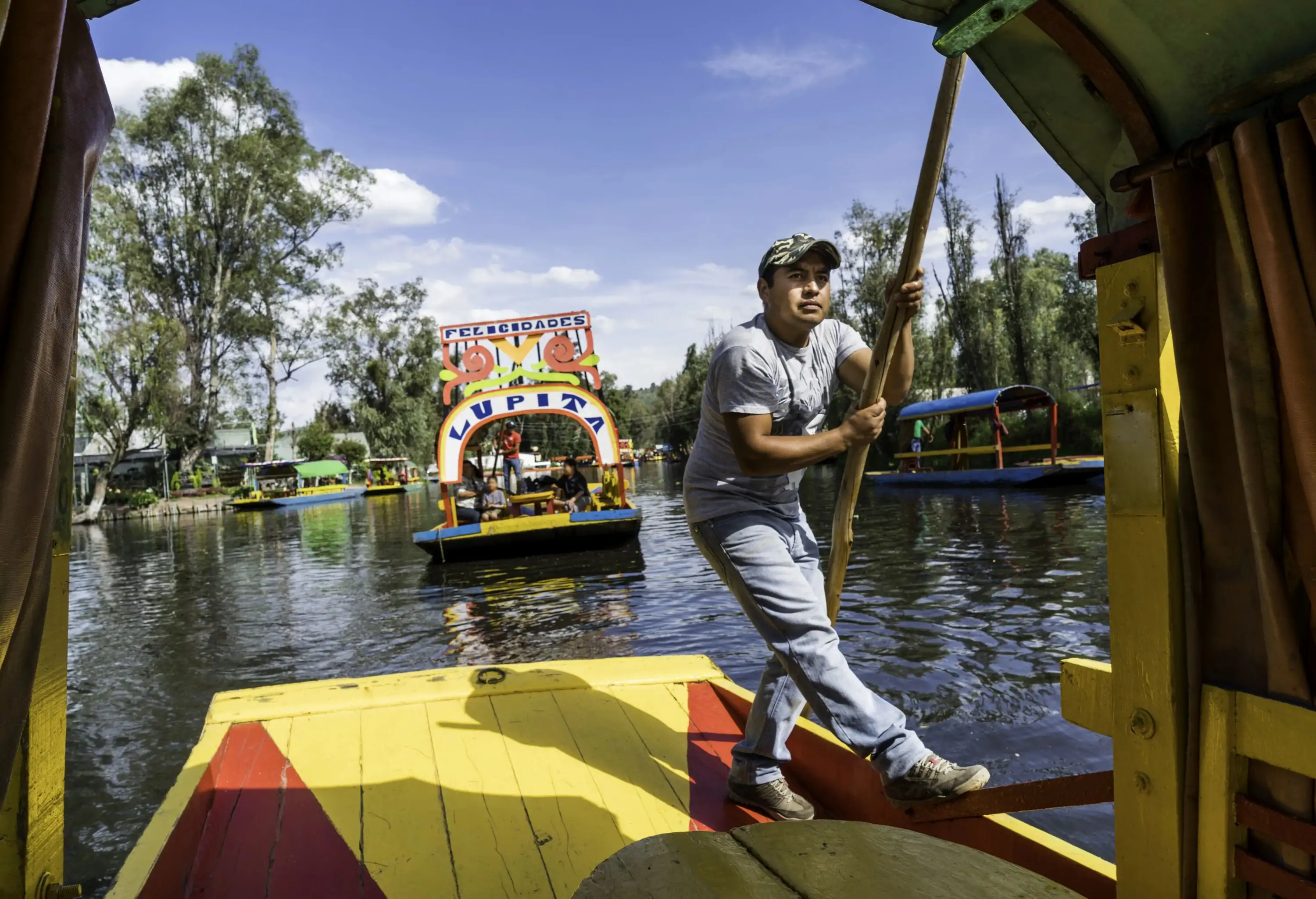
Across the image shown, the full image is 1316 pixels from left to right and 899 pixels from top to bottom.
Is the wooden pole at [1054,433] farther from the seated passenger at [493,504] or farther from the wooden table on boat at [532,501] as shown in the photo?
the seated passenger at [493,504]

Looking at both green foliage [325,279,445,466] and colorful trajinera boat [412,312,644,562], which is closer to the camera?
colorful trajinera boat [412,312,644,562]

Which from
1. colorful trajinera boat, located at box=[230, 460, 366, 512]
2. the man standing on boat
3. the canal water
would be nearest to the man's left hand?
the man standing on boat

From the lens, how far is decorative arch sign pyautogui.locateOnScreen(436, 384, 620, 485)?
44.6 feet

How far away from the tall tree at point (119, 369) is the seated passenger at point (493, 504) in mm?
20293

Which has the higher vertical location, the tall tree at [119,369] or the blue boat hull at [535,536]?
the tall tree at [119,369]

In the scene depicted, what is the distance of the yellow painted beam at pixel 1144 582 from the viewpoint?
1414mm

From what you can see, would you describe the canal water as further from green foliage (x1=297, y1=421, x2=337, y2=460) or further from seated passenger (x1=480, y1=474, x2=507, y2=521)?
green foliage (x1=297, y1=421, x2=337, y2=460)

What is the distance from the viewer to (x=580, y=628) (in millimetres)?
8523

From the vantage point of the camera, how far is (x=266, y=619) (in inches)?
403

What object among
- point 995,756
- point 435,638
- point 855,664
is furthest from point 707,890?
A: point 435,638

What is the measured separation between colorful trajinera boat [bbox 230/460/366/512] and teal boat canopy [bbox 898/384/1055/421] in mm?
25518

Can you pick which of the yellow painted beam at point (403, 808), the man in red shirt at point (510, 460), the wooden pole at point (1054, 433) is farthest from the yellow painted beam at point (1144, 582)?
the wooden pole at point (1054, 433)

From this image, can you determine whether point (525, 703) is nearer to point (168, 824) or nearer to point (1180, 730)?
point (168, 824)

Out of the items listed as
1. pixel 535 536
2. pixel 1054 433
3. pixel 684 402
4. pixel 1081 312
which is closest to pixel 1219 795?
pixel 535 536
